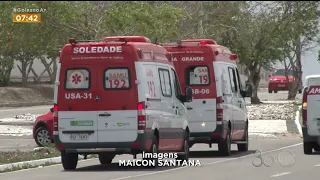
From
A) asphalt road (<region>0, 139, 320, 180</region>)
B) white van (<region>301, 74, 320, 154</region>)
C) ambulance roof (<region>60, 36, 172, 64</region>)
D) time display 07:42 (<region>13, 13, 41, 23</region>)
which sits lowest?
asphalt road (<region>0, 139, 320, 180</region>)

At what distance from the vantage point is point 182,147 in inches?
809

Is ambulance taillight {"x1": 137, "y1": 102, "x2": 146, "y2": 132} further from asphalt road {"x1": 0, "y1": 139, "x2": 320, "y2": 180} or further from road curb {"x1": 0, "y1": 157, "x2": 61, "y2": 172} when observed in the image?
road curb {"x1": 0, "y1": 157, "x2": 61, "y2": 172}

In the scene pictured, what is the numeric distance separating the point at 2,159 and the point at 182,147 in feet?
13.4

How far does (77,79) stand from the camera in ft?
62.3

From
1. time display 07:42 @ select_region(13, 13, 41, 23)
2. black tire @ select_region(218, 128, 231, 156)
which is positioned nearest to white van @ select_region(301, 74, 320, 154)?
black tire @ select_region(218, 128, 231, 156)

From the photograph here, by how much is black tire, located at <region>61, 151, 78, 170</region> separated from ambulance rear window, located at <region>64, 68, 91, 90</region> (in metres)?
1.41

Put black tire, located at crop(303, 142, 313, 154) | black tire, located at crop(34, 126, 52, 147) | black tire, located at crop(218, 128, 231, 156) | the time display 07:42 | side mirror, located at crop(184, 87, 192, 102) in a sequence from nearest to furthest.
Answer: side mirror, located at crop(184, 87, 192, 102) < black tire, located at crop(218, 128, 231, 156) < black tire, located at crop(303, 142, 313, 154) < black tire, located at crop(34, 126, 52, 147) < the time display 07:42

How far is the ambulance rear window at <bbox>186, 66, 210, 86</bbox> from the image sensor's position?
22875 mm

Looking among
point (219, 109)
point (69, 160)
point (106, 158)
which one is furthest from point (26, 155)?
point (219, 109)

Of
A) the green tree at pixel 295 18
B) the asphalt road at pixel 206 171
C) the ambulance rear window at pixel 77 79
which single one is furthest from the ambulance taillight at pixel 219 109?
the green tree at pixel 295 18

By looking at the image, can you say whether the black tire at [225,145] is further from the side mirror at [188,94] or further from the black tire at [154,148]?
the black tire at [154,148]

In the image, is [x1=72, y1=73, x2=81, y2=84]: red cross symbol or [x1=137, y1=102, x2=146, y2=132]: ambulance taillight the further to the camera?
[x1=72, y1=73, x2=81, y2=84]: red cross symbol

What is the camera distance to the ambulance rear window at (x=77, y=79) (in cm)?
1897

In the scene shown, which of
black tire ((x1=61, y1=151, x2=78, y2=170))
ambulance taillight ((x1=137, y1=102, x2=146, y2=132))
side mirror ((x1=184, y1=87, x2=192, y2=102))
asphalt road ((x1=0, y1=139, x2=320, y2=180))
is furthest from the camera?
side mirror ((x1=184, y1=87, x2=192, y2=102))
